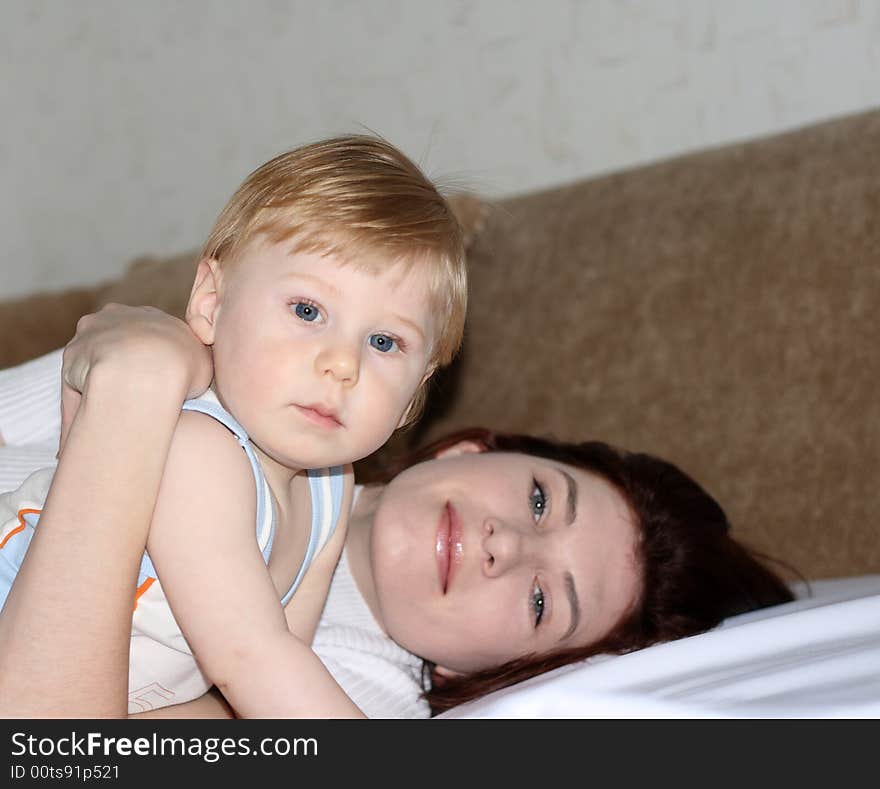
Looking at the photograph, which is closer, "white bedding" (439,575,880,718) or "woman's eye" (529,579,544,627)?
"white bedding" (439,575,880,718)

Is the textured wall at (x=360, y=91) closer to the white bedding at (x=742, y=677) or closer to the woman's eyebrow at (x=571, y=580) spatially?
the woman's eyebrow at (x=571, y=580)

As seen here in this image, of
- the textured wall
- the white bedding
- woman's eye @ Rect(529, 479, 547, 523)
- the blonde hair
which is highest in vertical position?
the textured wall

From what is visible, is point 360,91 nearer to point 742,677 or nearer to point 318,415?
point 318,415

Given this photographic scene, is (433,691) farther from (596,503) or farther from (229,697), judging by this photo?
(229,697)

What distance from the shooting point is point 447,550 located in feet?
4.35

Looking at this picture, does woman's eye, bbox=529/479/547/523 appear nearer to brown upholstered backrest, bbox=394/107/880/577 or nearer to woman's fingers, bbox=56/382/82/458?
brown upholstered backrest, bbox=394/107/880/577

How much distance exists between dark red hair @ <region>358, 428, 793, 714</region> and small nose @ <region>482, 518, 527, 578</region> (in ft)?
0.52

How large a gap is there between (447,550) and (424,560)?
0.03 m

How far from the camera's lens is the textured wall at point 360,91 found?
1.93 metres

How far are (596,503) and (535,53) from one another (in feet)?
3.67

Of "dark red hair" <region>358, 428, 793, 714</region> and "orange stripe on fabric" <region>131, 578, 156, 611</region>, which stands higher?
"dark red hair" <region>358, 428, 793, 714</region>

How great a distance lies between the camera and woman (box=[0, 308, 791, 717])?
2.90 feet

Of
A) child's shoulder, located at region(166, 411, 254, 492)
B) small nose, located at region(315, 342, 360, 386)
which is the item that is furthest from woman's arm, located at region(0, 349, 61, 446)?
small nose, located at region(315, 342, 360, 386)

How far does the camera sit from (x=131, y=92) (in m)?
2.75
